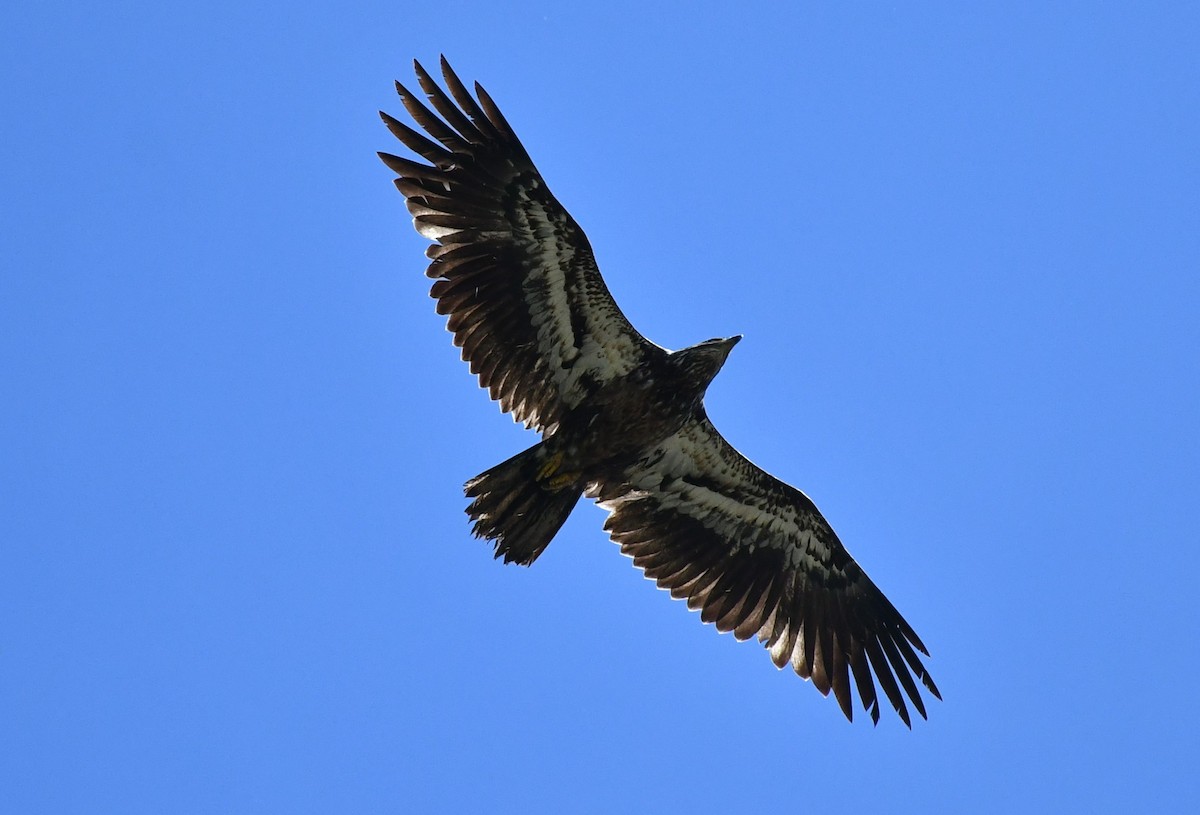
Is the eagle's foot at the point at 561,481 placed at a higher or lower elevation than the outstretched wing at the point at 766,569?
lower

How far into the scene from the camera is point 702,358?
12828 mm

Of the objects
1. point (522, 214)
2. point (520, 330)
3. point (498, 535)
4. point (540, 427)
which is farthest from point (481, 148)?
point (498, 535)

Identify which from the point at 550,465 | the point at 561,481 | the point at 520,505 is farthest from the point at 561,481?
the point at 520,505

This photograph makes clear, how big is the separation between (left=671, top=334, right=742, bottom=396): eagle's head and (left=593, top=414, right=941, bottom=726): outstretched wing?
4.31 ft

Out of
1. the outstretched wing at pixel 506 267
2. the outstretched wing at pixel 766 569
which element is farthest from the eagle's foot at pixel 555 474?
the outstretched wing at pixel 766 569

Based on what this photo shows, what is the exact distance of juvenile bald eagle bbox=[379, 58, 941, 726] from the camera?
12617 millimetres

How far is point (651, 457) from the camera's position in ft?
45.2

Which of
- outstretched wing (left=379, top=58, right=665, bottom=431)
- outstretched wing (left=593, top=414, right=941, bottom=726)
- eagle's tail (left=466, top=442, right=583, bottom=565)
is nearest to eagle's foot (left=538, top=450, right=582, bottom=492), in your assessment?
eagle's tail (left=466, top=442, right=583, bottom=565)

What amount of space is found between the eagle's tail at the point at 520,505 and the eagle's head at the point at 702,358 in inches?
56.8

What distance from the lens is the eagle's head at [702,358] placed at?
504 inches

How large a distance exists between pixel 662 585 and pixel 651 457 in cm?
143

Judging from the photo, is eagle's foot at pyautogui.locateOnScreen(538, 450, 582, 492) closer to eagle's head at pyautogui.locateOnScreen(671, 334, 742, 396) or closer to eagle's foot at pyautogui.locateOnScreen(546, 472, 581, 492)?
eagle's foot at pyautogui.locateOnScreen(546, 472, 581, 492)

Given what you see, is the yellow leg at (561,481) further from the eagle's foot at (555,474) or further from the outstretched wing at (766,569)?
the outstretched wing at (766,569)

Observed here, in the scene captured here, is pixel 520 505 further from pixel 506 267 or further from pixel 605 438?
pixel 506 267
